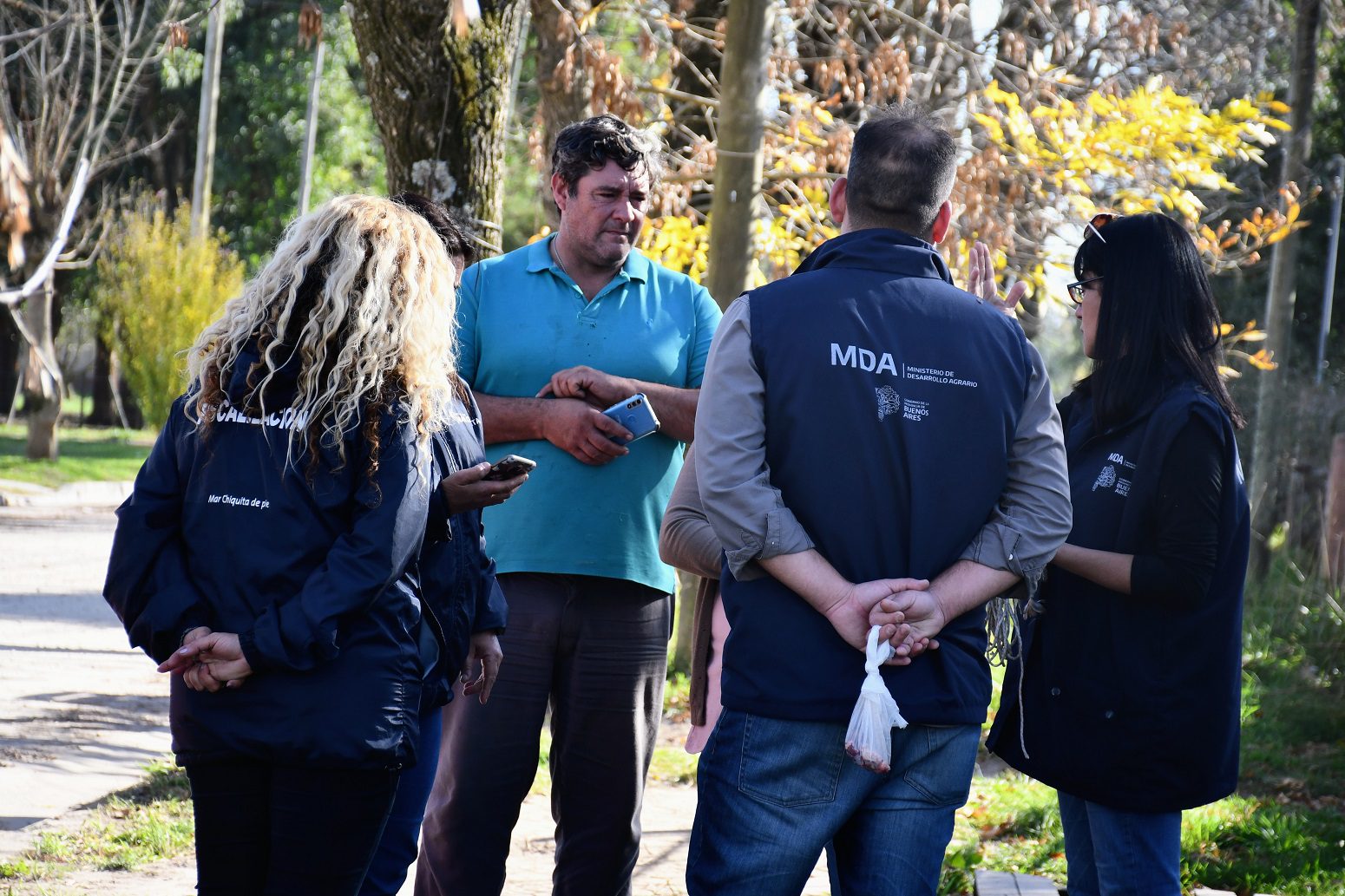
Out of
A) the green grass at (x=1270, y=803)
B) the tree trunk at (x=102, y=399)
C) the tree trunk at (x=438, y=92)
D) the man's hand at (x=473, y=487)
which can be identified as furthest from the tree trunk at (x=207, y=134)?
the man's hand at (x=473, y=487)

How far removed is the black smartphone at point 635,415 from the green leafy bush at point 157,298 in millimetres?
21876

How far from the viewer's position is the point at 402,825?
10.8 feet

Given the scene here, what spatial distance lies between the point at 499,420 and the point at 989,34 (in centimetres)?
718

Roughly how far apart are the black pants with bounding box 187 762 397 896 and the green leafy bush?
73.8ft

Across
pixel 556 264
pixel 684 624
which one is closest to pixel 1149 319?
pixel 556 264

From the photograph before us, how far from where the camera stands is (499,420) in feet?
12.0

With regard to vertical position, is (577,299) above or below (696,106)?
below

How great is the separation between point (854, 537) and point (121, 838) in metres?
3.73

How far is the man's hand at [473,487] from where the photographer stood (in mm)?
2951

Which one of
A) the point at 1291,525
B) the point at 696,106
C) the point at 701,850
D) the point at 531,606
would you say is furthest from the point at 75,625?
the point at 1291,525

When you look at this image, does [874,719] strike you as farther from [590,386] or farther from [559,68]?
[559,68]

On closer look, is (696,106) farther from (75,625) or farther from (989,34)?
(75,625)

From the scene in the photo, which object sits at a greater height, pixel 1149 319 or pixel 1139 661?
pixel 1149 319

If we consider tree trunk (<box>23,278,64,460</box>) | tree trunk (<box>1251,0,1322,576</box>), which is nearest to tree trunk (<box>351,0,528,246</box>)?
tree trunk (<box>1251,0,1322,576</box>)
